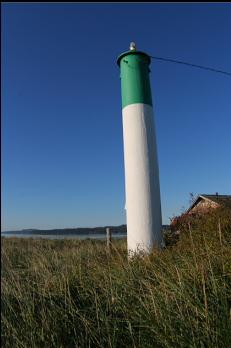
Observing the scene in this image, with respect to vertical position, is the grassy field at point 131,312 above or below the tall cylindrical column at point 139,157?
below

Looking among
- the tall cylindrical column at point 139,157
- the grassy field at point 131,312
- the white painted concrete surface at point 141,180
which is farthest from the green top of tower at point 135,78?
the grassy field at point 131,312

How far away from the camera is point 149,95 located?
901 cm

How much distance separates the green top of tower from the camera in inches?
348

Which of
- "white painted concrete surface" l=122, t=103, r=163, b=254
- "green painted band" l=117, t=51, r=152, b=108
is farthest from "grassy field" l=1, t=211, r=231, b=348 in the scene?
"green painted band" l=117, t=51, r=152, b=108

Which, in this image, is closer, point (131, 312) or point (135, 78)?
point (131, 312)

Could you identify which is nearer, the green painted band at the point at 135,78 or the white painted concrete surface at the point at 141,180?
the white painted concrete surface at the point at 141,180

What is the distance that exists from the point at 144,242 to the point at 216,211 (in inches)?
65.5

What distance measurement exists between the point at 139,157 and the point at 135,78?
6.24 feet

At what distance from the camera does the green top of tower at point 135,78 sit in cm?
884

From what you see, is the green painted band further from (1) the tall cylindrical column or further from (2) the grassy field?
(2) the grassy field

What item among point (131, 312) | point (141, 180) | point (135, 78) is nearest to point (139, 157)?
point (141, 180)

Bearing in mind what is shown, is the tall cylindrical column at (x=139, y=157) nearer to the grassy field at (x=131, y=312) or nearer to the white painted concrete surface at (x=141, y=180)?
the white painted concrete surface at (x=141, y=180)

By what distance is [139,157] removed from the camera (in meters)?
8.50

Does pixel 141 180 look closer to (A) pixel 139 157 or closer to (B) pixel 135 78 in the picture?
(A) pixel 139 157
